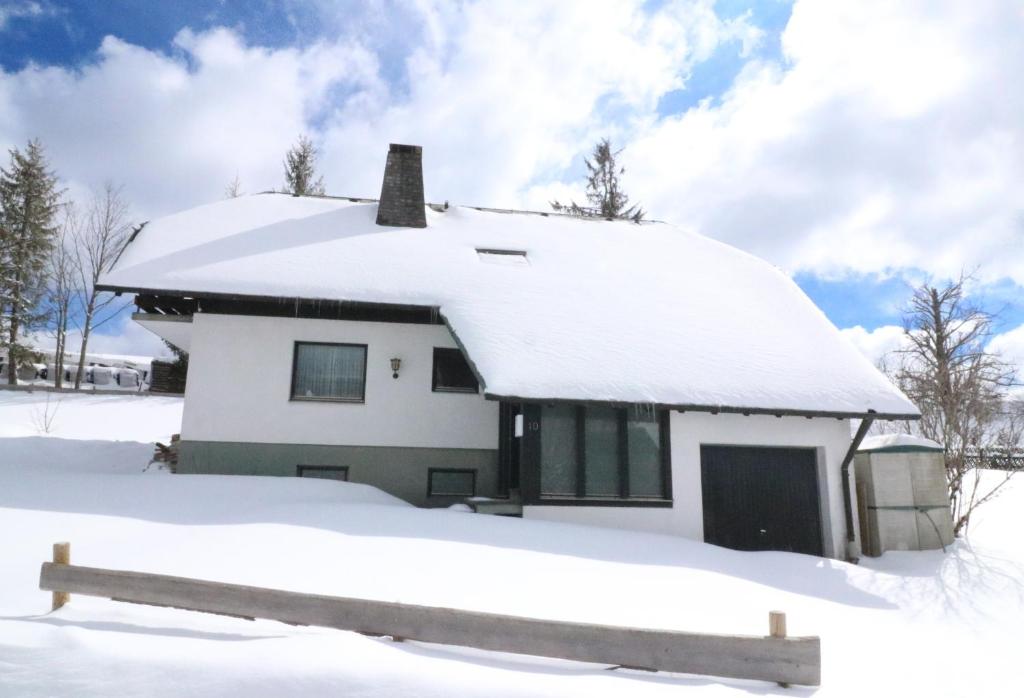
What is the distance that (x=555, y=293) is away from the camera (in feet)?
39.6

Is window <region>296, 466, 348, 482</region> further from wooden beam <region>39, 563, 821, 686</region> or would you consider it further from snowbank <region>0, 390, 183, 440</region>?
snowbank <region>0, 390, 183, 440</region>

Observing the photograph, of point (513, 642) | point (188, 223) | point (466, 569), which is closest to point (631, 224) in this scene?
point (188, 223)

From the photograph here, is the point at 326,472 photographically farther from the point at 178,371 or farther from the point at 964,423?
the point at 178,371

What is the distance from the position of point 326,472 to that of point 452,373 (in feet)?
10.0

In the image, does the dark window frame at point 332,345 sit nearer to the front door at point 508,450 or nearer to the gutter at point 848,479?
the front door at point 508,450

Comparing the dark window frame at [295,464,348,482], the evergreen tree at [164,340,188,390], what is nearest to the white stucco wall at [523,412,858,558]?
the dark window frame at [295,464,348,482]

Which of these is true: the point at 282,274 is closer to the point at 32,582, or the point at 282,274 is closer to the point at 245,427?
the point at 245,427

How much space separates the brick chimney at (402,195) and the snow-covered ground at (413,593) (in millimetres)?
7089

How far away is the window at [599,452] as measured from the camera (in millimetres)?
9883

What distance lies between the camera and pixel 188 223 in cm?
1314

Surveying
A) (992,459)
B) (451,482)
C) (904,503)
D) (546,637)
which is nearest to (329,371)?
(451,482)

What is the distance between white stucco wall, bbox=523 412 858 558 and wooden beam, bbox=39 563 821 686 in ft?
17.0

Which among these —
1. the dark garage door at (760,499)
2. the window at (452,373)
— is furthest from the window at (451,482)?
the dark garage door at (760,499)

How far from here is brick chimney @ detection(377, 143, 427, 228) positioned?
14.2m
